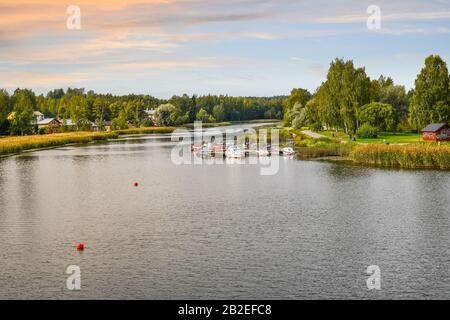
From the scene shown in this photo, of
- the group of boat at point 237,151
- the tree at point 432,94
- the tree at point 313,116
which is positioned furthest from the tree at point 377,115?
the tree at point 313,116

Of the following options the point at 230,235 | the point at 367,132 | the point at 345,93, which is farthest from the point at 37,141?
the point at 230,235

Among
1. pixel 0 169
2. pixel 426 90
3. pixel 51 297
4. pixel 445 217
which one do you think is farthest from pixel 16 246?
Answer: pixel 426 90

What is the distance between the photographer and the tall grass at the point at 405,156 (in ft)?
258

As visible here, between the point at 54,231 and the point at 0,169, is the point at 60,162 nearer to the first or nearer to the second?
the point at 0,169

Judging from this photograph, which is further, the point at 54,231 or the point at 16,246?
the point at 54,231

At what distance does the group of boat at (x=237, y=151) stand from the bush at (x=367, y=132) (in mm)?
17545

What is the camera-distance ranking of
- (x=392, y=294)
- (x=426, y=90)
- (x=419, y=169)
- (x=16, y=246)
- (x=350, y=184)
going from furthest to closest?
(x=426, y=90) < (x=419, y=169) < (x=350, y=184) < (x=16, y=246) < (x=392, y=294)

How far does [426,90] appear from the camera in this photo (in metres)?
107

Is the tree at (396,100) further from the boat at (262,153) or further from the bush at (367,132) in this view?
the boat at (262,153)

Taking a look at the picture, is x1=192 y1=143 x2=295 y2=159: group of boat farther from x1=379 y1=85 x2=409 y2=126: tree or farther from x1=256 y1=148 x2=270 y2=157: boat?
x1=379 y1=85 x2=409 y2=126: tree

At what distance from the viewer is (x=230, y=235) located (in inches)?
1596

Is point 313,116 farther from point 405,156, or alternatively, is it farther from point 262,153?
point 405,156

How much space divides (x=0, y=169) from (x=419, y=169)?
66301 millimetres

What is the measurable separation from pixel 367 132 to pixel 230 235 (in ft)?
265
